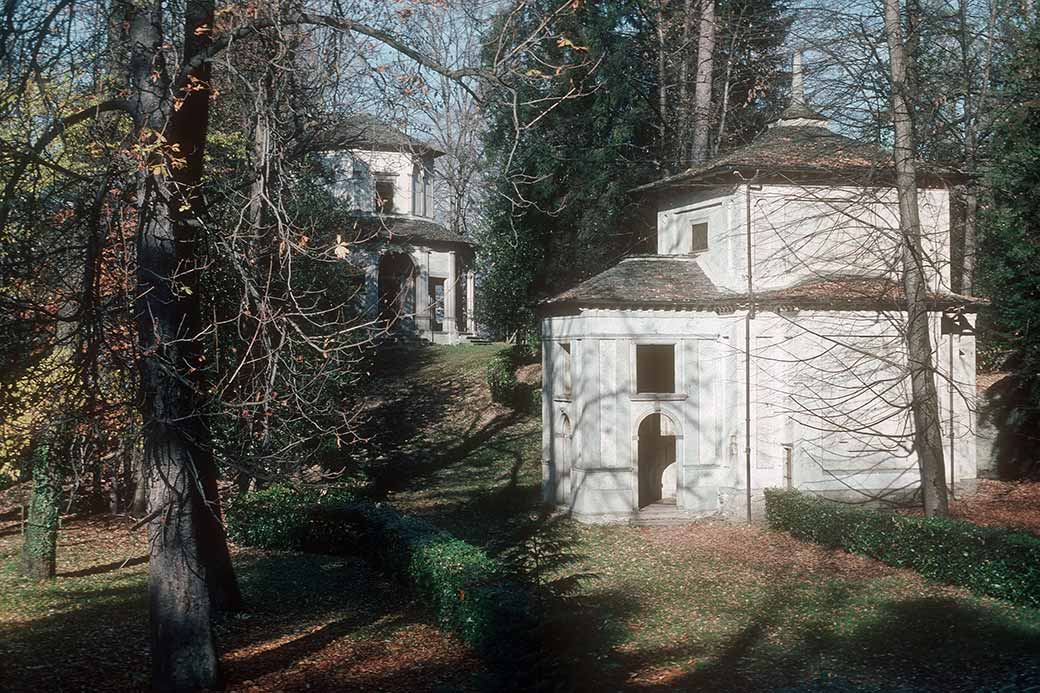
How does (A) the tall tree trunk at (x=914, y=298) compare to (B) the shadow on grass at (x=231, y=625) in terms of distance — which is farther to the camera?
(A) the tall tree trunk at (x=914, y=298)

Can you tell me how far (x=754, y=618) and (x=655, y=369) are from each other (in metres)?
12.6

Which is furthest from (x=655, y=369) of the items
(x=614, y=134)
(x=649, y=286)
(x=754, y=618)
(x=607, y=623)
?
(x=607, y=623)

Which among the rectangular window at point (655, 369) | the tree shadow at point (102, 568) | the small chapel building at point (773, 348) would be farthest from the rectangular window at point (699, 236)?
the tree shadow at point (102, 568)

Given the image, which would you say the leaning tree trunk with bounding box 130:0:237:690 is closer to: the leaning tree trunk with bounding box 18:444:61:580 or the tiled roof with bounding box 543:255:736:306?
the leaning tree trunk with bounding box 18:444:61:580

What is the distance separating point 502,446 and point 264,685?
18600mm

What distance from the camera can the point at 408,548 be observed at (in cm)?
1478

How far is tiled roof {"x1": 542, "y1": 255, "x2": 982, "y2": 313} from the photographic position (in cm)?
1977

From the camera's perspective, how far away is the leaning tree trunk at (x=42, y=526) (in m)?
15.6

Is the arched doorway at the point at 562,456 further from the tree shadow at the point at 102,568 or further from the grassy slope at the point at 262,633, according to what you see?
the tree shadow at the point at 102,568

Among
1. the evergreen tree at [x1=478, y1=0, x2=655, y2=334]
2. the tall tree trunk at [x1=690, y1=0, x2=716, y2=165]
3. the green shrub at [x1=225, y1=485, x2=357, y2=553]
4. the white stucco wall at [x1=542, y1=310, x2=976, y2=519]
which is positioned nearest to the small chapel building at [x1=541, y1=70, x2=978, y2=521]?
the white stucco wall at [x1=542, y1=310, x2=976, y2=519]

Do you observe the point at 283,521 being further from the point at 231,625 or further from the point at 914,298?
the point at 914,298

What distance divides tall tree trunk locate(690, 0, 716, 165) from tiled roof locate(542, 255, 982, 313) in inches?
259

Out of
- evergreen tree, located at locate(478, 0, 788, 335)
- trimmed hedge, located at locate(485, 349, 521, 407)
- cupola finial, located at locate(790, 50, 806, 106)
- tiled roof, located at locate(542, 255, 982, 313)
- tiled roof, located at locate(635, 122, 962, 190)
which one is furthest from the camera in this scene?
trimmed hedge, located at locate(485, 349, 521, 407)

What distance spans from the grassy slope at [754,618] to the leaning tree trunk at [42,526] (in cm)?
801
